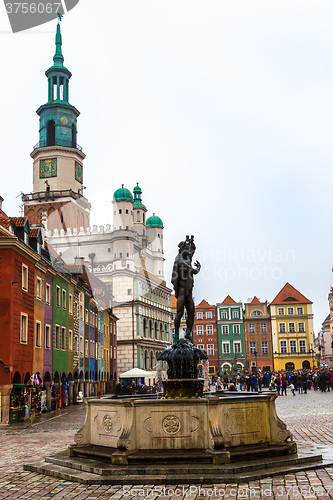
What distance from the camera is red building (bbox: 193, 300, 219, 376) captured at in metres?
99.4

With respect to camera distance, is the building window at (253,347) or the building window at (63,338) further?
the building window at (253,347)

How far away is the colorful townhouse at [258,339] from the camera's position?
3866 inches

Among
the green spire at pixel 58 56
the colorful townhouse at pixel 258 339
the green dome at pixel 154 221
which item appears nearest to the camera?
the green spire at pixel 58 56

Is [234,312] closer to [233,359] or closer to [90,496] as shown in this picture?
[233,359]

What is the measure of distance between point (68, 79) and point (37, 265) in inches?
2343

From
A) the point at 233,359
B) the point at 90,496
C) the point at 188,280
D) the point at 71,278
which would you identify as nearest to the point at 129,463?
the point at 90,496

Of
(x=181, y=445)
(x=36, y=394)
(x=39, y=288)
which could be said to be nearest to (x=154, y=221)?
(x=39, y=288)

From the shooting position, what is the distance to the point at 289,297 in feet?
326

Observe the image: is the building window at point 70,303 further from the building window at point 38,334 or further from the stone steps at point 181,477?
the stone steps at point 181,477

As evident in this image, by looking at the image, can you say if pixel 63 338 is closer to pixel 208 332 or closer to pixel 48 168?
pixel 48 168

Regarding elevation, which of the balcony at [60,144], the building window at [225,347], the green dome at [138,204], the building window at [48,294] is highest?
the balcony at [60,144]

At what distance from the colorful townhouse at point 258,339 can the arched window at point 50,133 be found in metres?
43.2

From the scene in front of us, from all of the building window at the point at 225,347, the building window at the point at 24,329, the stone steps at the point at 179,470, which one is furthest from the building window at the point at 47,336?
the building window at the point at 225,347

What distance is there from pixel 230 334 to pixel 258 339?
4705 millimetres
